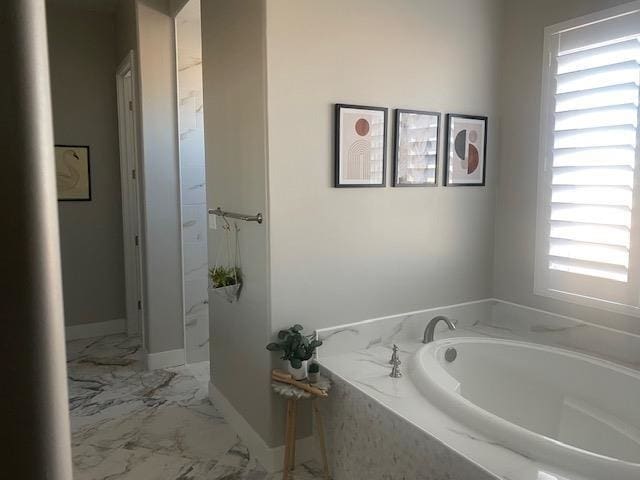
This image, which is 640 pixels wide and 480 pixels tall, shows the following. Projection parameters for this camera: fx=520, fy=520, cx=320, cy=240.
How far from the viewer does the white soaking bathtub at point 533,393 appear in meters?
2.01

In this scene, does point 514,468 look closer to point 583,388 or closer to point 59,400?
point 583,388

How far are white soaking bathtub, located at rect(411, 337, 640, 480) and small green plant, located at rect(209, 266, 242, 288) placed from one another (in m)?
1.01

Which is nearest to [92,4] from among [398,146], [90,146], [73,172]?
[90,146]

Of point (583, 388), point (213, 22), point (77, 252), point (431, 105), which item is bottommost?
point (583, 388)

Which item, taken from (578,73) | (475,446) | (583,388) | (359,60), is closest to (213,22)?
(359,60)

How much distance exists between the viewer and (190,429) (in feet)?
9.70

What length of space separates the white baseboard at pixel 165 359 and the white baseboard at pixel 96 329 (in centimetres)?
109

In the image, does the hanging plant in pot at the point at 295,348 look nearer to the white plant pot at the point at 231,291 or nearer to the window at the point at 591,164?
the white plant pot at the point at 231,291

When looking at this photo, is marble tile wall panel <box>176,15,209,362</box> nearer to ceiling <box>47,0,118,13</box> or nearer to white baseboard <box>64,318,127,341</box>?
ceiling <box>47,0,118,13</box>

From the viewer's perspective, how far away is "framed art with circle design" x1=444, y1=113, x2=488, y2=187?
289 cm

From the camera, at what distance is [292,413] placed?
7.72 feet

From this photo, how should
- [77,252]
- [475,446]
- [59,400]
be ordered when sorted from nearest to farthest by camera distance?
[59,400], [475,446], [77,252]

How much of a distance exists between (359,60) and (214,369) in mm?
2021

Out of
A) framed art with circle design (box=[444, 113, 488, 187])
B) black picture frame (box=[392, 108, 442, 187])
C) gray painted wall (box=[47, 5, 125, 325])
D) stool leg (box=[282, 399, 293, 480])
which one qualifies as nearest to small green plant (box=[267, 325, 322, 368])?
stool leg (box=[282, 399, 293, 480])
